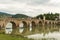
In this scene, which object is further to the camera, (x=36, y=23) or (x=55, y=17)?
(x=55, y=17)

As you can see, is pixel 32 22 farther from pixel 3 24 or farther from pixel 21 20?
pixel 3 24

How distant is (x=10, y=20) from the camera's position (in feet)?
210

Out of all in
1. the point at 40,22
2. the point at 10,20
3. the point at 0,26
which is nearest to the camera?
the point at 0,26

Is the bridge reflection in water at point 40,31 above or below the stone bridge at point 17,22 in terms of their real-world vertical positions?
below

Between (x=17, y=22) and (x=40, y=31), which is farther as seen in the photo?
(x=17, y=22)

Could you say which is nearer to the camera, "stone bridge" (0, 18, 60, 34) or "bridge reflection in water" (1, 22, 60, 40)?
"bridge reflection in water" (1, 22, 60, 40)

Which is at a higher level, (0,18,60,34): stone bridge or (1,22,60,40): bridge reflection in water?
(0,18,60,34): stone bridge

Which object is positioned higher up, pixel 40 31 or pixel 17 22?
pixel 17 22

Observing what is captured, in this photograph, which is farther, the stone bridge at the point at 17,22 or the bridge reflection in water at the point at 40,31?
the stone bridge at the point at 17,22

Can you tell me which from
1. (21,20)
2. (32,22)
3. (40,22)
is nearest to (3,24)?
(21,20)

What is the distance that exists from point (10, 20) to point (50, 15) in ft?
267

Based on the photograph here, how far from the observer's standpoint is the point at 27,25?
261ft

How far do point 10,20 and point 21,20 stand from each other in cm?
914

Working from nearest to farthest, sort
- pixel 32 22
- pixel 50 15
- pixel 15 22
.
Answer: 1. pixel 15 22
2. pixel 32 22
3. pixel 50 15
